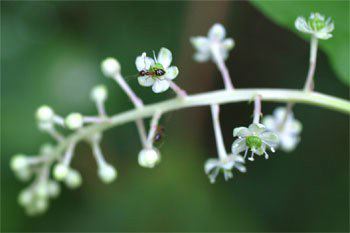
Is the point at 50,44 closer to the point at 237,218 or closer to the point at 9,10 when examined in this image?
the point at 9,10

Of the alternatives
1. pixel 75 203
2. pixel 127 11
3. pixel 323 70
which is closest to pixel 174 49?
pixel 127 11

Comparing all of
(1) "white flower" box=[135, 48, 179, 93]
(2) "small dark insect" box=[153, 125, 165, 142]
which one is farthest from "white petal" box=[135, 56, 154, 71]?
(2) "small dark insect" box=[153, 125, 165, 142]

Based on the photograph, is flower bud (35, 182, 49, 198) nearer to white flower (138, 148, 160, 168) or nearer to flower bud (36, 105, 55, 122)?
flower bud (36, 105, 55, 122)

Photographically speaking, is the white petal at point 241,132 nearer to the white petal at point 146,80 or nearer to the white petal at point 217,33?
the white petal at point 146,80

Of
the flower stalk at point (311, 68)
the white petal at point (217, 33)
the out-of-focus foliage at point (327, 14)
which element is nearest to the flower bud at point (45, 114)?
the white petal at point (217, 33)

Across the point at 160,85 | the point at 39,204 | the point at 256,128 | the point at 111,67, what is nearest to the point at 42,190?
the point at 39,204
